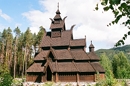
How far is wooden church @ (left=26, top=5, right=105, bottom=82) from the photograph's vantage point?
104 ft

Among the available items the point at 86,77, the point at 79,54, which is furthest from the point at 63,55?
the point at 86,77

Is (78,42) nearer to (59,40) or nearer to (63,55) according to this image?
(59,40)

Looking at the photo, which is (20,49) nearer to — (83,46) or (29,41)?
(29,41)

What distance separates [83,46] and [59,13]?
9.94 meters

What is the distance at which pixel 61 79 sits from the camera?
3206cm

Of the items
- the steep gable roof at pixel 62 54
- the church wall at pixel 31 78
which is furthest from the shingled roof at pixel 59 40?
the church wall at pixel 31 78

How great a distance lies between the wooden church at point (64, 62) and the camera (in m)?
31.6

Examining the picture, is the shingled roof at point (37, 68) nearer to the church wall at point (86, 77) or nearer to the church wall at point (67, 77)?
the church wall at point (67, 77)

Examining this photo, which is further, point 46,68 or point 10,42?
point 10,42

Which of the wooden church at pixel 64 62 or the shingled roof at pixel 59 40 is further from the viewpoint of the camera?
the shingled roof at pixel 59 40

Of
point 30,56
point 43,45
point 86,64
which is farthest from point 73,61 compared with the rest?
point 30,56

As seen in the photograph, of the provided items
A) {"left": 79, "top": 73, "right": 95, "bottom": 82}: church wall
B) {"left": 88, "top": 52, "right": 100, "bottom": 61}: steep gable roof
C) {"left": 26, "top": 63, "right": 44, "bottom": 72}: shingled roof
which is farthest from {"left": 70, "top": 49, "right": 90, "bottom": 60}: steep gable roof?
{"left": 26, "top": 63, "right": 44, "bottom": 72}: shingled roof

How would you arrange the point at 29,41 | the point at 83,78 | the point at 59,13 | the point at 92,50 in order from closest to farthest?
the point at 83,78 → the point at 92,50 → the point at 59,13 → the point at 29,41

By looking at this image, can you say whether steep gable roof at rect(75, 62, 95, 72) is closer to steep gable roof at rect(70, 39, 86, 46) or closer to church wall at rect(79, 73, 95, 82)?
church wall at rect(79, 73, 95, 82)
